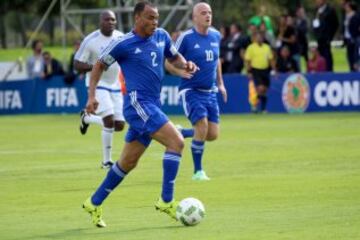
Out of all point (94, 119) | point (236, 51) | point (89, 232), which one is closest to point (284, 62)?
point (236, 51)

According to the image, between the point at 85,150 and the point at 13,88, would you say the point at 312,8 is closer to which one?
the point at 13,88

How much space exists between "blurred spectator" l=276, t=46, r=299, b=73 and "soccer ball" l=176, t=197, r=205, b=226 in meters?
23.5

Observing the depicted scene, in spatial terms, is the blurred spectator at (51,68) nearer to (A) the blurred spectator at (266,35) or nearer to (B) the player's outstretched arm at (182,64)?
(A) the blurred spectator at (266,35)

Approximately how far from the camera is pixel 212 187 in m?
16.2

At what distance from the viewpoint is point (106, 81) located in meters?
20.5

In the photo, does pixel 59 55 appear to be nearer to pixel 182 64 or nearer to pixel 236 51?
pixel 236 51

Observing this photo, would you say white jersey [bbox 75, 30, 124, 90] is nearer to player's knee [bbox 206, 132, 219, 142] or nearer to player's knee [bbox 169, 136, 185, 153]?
player's knee [bbox 206, 132, 219, 142]

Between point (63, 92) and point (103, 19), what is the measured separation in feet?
62.6

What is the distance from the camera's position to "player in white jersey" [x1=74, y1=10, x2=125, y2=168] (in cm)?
1970

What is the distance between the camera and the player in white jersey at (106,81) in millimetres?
19703

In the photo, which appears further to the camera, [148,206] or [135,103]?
[148,206]

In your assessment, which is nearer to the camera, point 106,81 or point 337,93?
point 106,81

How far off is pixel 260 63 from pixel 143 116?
22.0 meters

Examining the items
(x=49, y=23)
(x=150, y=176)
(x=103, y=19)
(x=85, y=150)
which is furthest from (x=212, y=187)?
(x=49, y=23)
